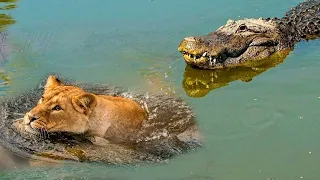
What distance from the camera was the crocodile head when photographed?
1082 centimetres

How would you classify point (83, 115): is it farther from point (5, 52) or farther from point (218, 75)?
point (5, 52)

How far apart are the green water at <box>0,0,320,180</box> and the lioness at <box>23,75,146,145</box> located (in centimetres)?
64

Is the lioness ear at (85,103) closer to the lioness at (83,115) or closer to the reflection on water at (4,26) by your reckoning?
the lioness at (83,115)

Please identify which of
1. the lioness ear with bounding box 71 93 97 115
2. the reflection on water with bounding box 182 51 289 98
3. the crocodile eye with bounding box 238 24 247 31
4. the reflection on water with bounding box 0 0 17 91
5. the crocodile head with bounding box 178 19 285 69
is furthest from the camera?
the crocodile eye with bounding box 238 24 247 31

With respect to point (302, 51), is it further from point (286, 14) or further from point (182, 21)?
point (182, 21)

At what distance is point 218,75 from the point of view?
422 inches

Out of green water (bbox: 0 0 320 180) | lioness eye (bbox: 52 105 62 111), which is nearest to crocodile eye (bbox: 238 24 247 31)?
green water (bbox: 0 0 320 180)

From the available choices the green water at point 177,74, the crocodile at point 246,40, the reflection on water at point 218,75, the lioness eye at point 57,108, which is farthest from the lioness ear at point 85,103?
the crocodile at point 246,40

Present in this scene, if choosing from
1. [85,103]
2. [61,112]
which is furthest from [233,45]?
[61,112]

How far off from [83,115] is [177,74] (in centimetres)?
315

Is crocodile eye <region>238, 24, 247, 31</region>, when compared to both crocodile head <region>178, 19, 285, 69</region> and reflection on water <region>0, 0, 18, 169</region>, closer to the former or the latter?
crocodile head <region>178, 19, 285, 69</region>

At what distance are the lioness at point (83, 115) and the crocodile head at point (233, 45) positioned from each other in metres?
2.81

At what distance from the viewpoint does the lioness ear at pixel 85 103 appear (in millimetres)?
7848

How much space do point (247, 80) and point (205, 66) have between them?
0.98 meters
